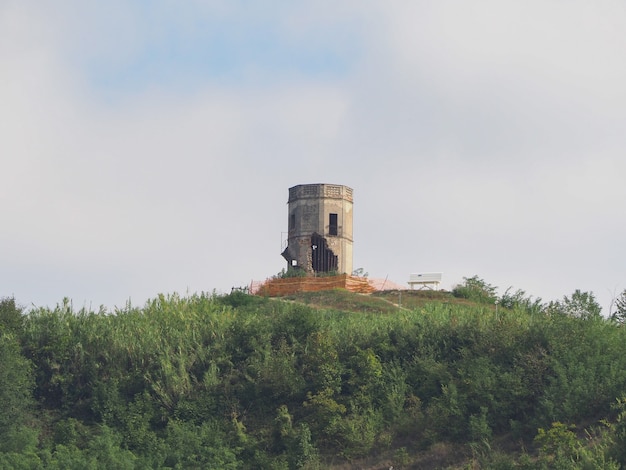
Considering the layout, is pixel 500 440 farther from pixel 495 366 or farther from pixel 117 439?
pixel 117 439

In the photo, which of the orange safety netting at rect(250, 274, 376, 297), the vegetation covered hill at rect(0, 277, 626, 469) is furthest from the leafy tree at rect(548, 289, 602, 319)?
the orange safety netting at rect(250, 274, 376, 297)

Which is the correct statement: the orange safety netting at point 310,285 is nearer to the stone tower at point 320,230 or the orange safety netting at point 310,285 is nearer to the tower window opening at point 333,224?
the stone tower at point 320,230

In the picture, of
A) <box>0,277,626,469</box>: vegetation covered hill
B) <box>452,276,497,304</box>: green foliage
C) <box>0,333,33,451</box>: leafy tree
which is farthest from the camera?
<box>452,276,497,304</box>: green foliage

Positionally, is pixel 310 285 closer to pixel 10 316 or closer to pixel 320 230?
pixel 320 230

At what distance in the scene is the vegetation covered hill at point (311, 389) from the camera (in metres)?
33.9

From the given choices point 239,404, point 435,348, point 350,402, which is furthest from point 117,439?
point 435,348

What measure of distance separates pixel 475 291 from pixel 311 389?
20463mm

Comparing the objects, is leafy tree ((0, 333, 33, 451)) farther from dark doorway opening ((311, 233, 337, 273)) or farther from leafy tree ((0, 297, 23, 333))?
dark doorway opening ((311, 233, 337, 273))

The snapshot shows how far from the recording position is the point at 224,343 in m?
40.8

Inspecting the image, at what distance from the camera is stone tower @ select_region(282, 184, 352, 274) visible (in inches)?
2375

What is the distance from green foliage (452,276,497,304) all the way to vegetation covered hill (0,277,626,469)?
1114 centimetres

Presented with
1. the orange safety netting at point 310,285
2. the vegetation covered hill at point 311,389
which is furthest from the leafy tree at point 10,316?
the orange safety netting at point 310,285

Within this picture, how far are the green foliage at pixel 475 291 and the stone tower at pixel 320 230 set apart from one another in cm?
651

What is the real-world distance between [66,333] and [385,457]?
43.2 ft
